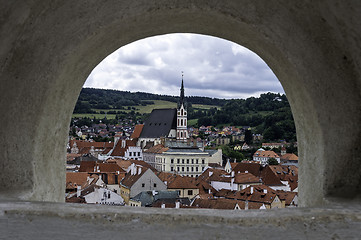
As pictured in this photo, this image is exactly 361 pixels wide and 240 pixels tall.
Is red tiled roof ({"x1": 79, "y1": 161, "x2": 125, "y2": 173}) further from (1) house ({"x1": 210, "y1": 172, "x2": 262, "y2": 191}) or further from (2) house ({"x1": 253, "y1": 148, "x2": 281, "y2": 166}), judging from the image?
(2) house ({"x1": 253, "y1": 148, "x2": 281, "y2": 166})

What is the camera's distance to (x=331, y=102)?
2.98m

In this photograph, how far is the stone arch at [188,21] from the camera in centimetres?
282

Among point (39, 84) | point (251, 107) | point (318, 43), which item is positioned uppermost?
point (251, 107)

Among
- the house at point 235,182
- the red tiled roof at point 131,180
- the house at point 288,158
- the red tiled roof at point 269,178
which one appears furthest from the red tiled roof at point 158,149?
the red tiled roof at point 131,180

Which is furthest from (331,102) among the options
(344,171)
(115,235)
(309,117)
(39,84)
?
(39,84)

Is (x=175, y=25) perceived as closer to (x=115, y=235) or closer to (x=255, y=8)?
Answer: (x=255, y=8)

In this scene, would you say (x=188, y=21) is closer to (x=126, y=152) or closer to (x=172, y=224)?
(x=172, y=224)

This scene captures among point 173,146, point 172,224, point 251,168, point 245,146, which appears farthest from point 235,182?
point 245,146

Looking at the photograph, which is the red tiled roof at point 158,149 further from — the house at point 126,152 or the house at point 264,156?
the house at point 264,156

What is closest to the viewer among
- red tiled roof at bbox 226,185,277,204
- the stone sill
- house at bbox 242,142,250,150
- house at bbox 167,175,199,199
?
the stone sill

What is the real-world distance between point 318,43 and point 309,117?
57cm

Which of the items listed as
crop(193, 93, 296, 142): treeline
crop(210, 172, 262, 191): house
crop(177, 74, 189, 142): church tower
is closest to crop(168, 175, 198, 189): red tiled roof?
crop(210, 172, 262, 191): house

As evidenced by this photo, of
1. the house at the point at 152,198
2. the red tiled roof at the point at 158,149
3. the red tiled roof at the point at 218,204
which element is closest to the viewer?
the red tiled roof at the point at 218,204

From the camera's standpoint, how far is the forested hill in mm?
94412
